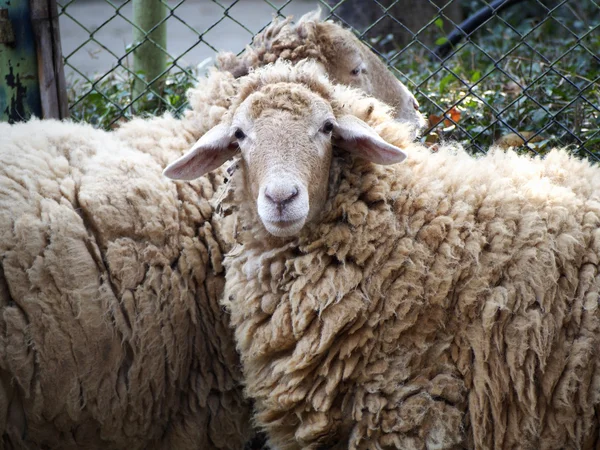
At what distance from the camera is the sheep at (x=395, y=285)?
8.95ft

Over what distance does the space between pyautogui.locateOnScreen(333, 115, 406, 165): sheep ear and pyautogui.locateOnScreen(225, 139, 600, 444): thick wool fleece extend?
8cm

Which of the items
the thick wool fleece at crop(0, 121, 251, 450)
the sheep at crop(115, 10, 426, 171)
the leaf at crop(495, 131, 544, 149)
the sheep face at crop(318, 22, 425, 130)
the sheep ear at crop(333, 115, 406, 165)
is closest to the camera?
the sheep ear at crop(333, 115, 406, 165)

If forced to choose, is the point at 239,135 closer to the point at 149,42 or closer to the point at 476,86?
the point at 149,42

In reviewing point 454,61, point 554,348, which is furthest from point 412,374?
point 454,61

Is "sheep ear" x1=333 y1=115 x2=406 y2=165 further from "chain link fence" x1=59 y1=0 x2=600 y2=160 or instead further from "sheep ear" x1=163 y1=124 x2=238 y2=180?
"chain link fence" x1=59 y1=0 x2=600 y2=160

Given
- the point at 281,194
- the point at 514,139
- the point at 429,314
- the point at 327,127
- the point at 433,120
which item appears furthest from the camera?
the point at 433,120

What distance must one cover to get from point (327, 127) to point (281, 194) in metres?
0.41

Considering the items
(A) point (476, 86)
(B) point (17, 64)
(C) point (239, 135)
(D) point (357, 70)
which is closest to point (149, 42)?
(B) point (17, 64)

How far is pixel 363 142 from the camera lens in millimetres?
2965

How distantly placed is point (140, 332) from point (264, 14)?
32.2 feet

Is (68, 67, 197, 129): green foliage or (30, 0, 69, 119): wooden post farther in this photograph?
(68, 67, 197, 129): green foliage

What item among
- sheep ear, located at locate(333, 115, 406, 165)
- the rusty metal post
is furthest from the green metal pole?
sheep ear, located at locate(333, 115, 406, 165)

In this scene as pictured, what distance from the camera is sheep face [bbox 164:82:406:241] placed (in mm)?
2719

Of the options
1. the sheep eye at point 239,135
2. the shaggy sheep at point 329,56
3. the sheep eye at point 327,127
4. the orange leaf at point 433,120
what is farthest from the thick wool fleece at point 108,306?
the orange leaf at point 433,120
